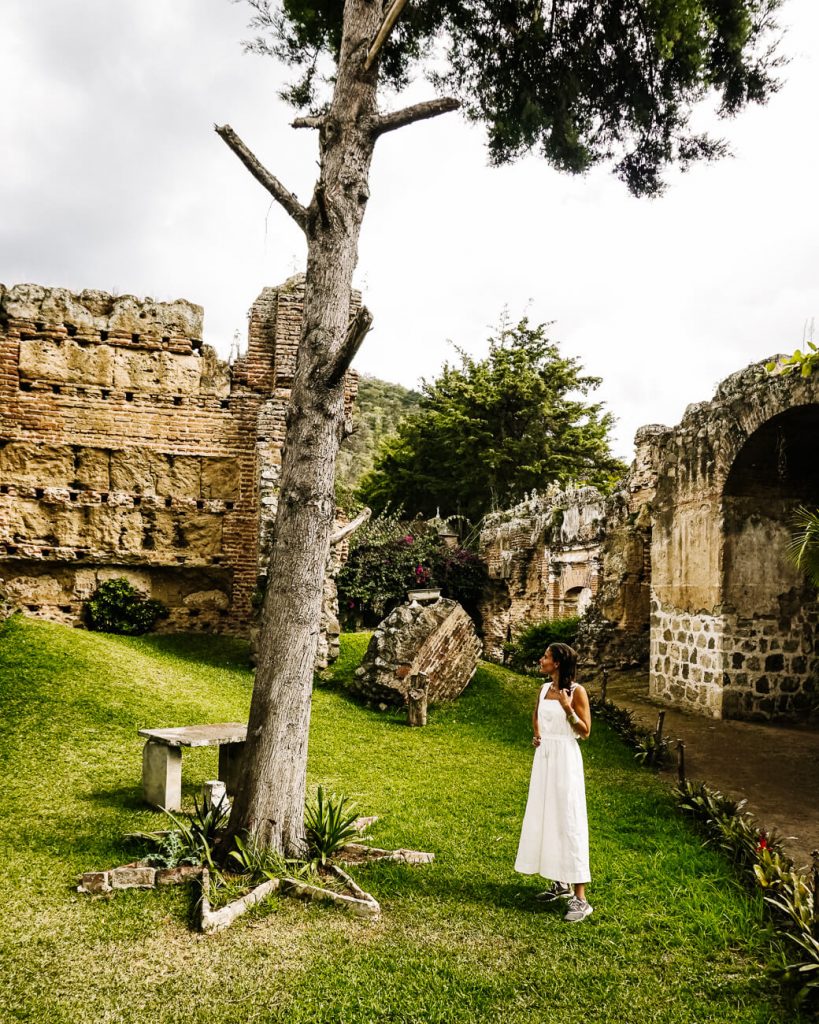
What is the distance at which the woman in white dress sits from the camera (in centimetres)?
443

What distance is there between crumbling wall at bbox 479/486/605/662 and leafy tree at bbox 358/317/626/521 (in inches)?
380

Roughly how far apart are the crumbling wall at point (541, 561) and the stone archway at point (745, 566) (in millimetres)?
4429

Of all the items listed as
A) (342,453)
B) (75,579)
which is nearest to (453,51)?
(75,579)

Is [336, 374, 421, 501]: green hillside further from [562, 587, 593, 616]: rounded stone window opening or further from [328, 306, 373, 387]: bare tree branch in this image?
[328, 306, 373, 387]: bare tree branch

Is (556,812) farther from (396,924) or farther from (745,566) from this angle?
(745,566)

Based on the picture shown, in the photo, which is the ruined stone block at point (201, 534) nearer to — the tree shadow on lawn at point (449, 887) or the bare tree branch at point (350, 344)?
the bare tree branch at point (350, 344)

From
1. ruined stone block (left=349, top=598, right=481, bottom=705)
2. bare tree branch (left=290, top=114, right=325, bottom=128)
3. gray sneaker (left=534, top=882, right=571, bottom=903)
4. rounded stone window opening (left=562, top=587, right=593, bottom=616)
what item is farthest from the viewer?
rounded stone window opening (left=562, top=587, right=593, bottom=616)

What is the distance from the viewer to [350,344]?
187 inches

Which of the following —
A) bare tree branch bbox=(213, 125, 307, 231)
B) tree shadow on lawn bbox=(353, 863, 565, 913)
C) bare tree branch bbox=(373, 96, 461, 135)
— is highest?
bare tree branch bbox=(373, 96, 461, 135)

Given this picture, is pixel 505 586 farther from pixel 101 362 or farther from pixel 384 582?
pixel 101 362

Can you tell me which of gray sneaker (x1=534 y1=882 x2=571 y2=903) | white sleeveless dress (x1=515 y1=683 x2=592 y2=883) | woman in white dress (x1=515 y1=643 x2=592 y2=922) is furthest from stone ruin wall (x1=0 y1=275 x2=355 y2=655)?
gray sneaker (x1=534 y1=882 x2=571 y2=903)

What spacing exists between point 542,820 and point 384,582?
11.7 meters

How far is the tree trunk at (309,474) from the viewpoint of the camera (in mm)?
4738

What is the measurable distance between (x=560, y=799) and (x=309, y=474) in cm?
260
